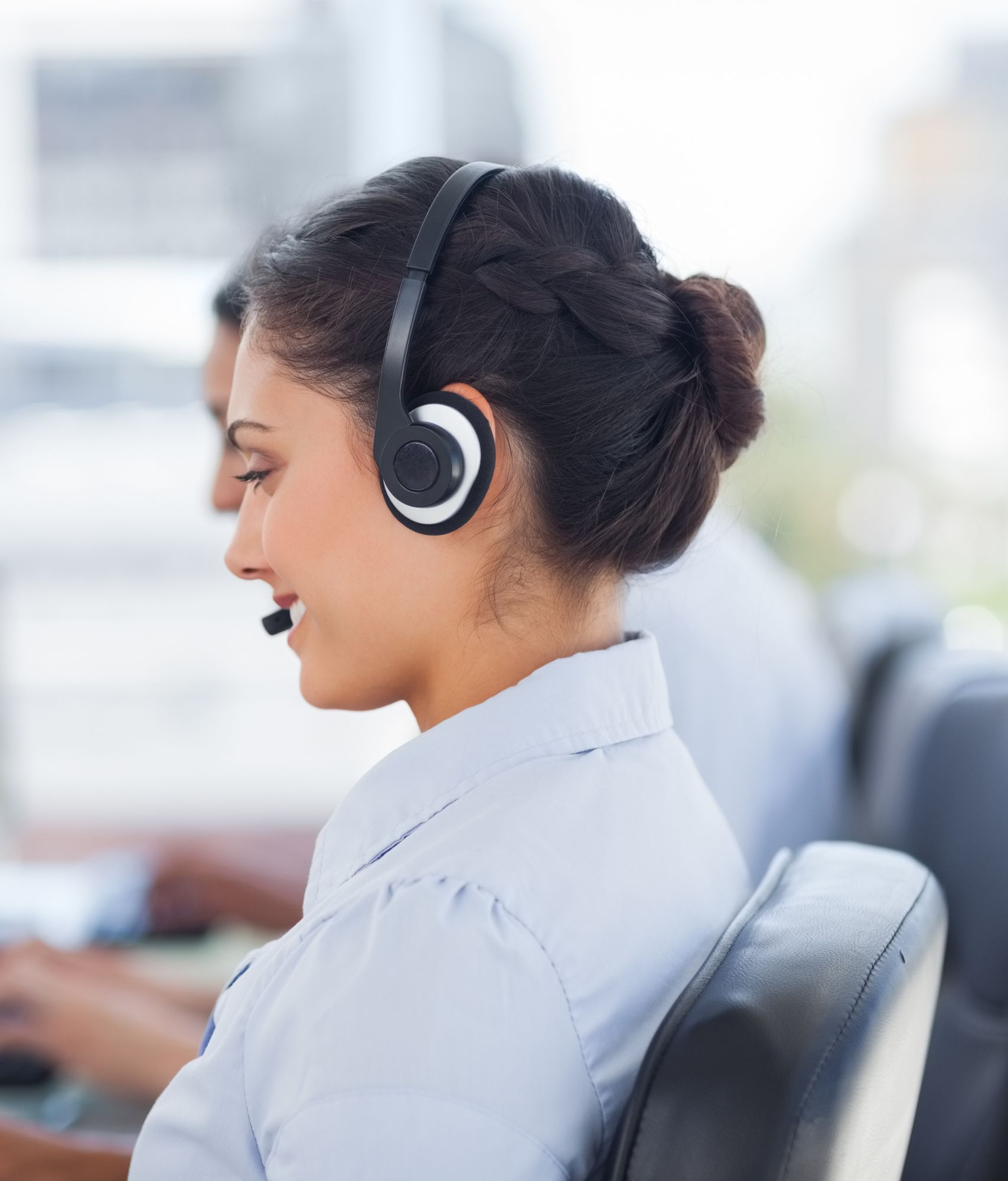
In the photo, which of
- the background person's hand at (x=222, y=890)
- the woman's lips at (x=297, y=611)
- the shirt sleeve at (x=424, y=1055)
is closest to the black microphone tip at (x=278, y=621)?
the woman's lips at (x=297, y=611)

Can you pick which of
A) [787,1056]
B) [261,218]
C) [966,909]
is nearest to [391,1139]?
[787,1056]

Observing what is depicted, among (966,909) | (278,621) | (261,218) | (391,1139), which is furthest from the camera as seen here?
(261,218)

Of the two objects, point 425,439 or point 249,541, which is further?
point 249,541

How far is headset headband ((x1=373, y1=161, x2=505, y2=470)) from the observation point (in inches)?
26.1

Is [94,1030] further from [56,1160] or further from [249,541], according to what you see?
[249,541]

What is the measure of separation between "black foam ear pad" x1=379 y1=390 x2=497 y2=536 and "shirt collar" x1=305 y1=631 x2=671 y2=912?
10 centimetres

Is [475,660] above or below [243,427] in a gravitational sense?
below

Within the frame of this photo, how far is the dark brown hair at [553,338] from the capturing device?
686 millimetres

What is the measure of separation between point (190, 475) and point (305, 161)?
778 mm

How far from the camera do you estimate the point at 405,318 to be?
66 centimetres

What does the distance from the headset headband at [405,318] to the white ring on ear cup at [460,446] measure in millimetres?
13

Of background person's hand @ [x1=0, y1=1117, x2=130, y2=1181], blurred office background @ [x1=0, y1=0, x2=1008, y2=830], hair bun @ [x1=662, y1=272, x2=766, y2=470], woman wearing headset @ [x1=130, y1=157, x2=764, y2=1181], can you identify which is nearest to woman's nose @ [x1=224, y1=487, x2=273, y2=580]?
woman wearing headset @ [x1=130, y1=157, x2=764, y2=1181]

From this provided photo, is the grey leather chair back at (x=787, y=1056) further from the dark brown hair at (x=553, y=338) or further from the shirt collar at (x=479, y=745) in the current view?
the dark brown hair at (x=553, y=338)

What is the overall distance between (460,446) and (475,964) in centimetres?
28
